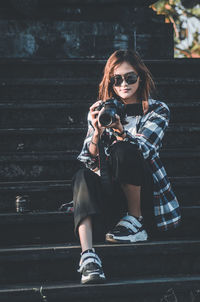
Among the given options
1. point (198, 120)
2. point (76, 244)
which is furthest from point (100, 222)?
point (198, 120)

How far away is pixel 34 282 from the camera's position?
311 centimetres

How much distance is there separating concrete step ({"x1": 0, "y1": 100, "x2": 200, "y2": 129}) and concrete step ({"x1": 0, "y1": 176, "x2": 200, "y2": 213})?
983mm

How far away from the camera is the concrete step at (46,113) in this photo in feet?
15.6

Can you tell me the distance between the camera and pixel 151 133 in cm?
345

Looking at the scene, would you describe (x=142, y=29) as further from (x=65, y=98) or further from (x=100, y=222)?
(x=100, y=222)

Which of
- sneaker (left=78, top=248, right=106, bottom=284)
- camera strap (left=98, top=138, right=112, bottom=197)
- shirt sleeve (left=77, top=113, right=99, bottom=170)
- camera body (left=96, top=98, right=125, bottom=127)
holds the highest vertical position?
camera body (left=96, top=98, right=125, bottom=127)

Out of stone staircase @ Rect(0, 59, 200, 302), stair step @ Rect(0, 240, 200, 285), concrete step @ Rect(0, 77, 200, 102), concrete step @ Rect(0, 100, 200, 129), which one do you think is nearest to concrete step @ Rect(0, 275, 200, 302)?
stone staircase @ Rect(0, 59, 200, 302)

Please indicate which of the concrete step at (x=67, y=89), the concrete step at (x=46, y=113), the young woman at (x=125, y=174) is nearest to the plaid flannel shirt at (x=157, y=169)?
the young woman at (x=125, y=174)

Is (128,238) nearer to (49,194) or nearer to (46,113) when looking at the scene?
(49,194)

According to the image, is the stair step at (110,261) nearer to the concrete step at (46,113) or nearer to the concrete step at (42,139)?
the concrete step at (42,139)

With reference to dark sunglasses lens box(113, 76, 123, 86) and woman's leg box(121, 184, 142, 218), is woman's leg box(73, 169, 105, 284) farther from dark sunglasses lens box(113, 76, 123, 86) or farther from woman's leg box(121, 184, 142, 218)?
dark sunglasses lens box(113, 76, 123, 86)

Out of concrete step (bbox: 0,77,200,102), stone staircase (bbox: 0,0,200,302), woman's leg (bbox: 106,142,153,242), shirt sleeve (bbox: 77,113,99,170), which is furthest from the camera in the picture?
concrete step (bbox: 0,77,200,102)

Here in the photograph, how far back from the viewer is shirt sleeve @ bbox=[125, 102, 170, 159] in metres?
3.36

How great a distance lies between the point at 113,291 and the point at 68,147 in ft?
6.14
